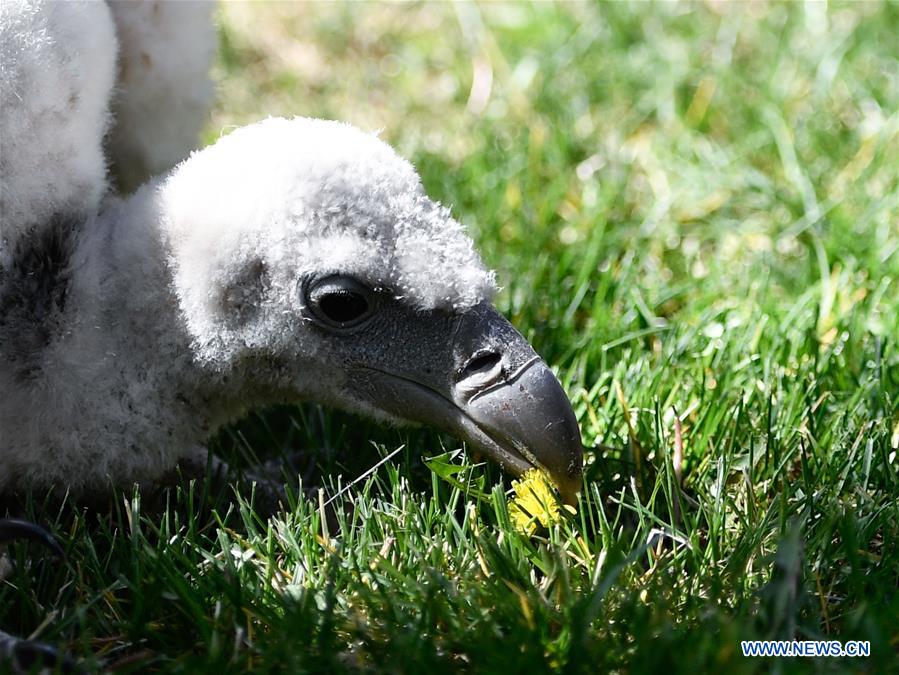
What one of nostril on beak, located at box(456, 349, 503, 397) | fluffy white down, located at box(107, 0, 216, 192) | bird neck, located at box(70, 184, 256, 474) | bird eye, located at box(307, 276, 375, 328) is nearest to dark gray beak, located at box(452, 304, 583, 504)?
nostril on beak, located at box(456, 349, 503, 397)

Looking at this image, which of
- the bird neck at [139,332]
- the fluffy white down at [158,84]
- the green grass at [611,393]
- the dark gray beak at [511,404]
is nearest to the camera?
the green grass at [611,393]

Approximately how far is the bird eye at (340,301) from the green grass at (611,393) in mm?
377

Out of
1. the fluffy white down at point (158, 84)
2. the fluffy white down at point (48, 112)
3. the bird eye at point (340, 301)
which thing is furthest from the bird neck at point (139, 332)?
the fluffy white down at point (158, 84)

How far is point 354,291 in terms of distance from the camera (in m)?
2.44

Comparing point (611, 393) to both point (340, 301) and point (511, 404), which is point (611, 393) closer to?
point (511, 404)

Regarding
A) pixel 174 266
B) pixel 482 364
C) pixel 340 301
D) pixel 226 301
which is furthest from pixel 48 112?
pixel 482 364

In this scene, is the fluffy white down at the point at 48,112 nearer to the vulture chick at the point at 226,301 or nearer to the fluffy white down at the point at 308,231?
the vulture chick at the point at 226,301

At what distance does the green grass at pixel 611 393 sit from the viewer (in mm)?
2154

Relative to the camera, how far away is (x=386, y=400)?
2.56 meters

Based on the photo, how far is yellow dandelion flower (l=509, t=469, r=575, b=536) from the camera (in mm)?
2465

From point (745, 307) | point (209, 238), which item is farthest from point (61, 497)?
point (745, 307)

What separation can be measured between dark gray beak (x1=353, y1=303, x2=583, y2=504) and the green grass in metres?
0.11

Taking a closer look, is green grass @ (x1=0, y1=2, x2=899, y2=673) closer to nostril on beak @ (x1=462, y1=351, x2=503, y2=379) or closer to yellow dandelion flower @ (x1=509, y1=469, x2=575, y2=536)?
yellow dandelion flower @ (x1=509, y1=469, x2=575, y2=536)

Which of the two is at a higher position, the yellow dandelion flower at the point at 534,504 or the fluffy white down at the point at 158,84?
the fluffy white down at the point at 158,84
